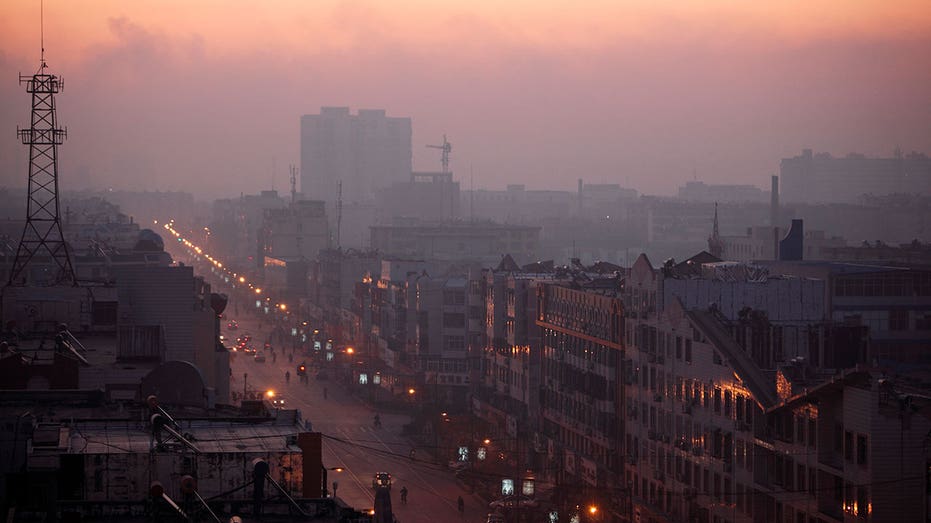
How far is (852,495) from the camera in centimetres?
2234

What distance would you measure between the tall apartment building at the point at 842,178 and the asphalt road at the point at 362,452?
85.4 meters

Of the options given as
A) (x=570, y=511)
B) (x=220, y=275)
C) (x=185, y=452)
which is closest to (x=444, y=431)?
(x=570, y=511)

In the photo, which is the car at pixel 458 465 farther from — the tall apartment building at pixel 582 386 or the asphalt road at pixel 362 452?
the tall apartment building at pixel 582 386

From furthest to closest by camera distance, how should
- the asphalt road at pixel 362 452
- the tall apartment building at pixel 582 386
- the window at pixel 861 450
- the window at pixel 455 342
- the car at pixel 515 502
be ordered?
the window at pixel 455 342, the asphalt road at pixel 362 452, the tall apartment building at pixel 582 386, the car at pixel 515 502, the window at pixel 861 450

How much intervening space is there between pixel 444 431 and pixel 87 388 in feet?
76.4

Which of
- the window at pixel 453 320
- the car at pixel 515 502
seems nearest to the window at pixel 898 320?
the car at pixel 515 502

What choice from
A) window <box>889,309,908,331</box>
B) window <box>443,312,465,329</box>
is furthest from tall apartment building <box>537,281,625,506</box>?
window <box>443,312,465,329</box>

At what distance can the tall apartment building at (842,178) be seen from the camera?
482 ft

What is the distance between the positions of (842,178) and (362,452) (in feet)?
465

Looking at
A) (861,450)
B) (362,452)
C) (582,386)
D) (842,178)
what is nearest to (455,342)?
(362,452)

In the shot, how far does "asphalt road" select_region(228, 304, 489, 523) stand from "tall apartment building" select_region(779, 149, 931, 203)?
85.4 meters

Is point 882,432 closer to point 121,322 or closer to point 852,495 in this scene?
point 852,495

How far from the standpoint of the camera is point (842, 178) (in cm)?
17788

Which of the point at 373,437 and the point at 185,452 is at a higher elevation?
the point at 185,452
